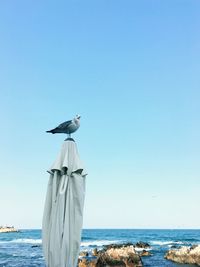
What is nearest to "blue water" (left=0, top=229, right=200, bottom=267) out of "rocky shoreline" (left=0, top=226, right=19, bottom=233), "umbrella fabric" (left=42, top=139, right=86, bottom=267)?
"umbrella fabric" (left=42, top=139, right=86, bottom=267)

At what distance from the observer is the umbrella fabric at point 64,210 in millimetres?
4887

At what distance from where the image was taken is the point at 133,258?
2062cm

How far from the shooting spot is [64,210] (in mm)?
4996

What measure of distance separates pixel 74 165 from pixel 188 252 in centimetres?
2042

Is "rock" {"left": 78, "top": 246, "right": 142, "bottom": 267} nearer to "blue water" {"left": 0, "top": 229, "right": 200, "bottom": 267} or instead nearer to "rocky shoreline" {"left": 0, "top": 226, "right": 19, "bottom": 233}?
"blue water" {"left": 0, "top": 229, "right": 200, "bottom": 267}

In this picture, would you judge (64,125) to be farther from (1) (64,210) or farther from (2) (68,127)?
(1) (64,210)

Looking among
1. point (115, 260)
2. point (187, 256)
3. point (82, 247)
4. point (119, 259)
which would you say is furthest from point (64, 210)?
point (82, 247)

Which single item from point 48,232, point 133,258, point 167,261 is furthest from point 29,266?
point 48,232

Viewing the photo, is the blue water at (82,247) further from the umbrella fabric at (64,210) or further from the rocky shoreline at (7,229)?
the rocky shoreline at (7,229)

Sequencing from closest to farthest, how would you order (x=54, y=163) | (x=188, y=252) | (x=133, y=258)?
(x=54, y=163) → (x=133, y=258) → (x=188, y=252)

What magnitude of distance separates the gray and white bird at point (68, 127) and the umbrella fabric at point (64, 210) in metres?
0.26

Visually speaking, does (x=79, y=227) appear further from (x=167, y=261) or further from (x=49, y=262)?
(x=167, y=261)

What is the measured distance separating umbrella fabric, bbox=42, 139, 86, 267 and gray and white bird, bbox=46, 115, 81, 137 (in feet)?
0.86

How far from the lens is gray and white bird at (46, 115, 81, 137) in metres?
5.33
